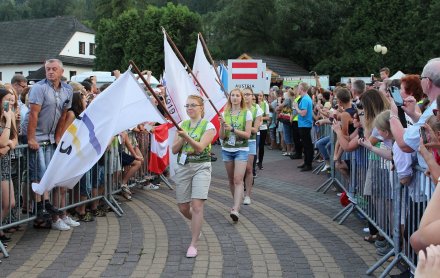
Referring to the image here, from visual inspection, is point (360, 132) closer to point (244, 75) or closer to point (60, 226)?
point (60, 226)

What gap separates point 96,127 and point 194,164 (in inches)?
58.2

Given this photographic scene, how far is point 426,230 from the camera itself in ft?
8.45

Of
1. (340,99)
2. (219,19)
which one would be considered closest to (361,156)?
(340,99)

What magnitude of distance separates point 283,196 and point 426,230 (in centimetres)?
778

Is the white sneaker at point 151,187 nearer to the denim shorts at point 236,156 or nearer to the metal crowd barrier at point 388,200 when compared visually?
the denim shorts at point 236,156

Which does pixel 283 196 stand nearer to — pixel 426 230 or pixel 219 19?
pixel 426 230

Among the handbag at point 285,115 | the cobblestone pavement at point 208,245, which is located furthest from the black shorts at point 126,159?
the handbag at point 285,115

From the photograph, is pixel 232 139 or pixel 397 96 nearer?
pixel 397 96

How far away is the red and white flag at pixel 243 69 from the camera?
1524cm

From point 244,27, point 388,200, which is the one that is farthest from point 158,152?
point 244,27

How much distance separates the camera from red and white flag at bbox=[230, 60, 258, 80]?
50.0 ft

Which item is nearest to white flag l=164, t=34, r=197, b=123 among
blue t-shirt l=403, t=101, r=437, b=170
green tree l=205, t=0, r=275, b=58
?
blue t-shirt l=403, t=101, r=437, b=170

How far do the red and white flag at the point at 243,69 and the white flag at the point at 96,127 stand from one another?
798cm

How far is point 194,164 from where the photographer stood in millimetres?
6738
